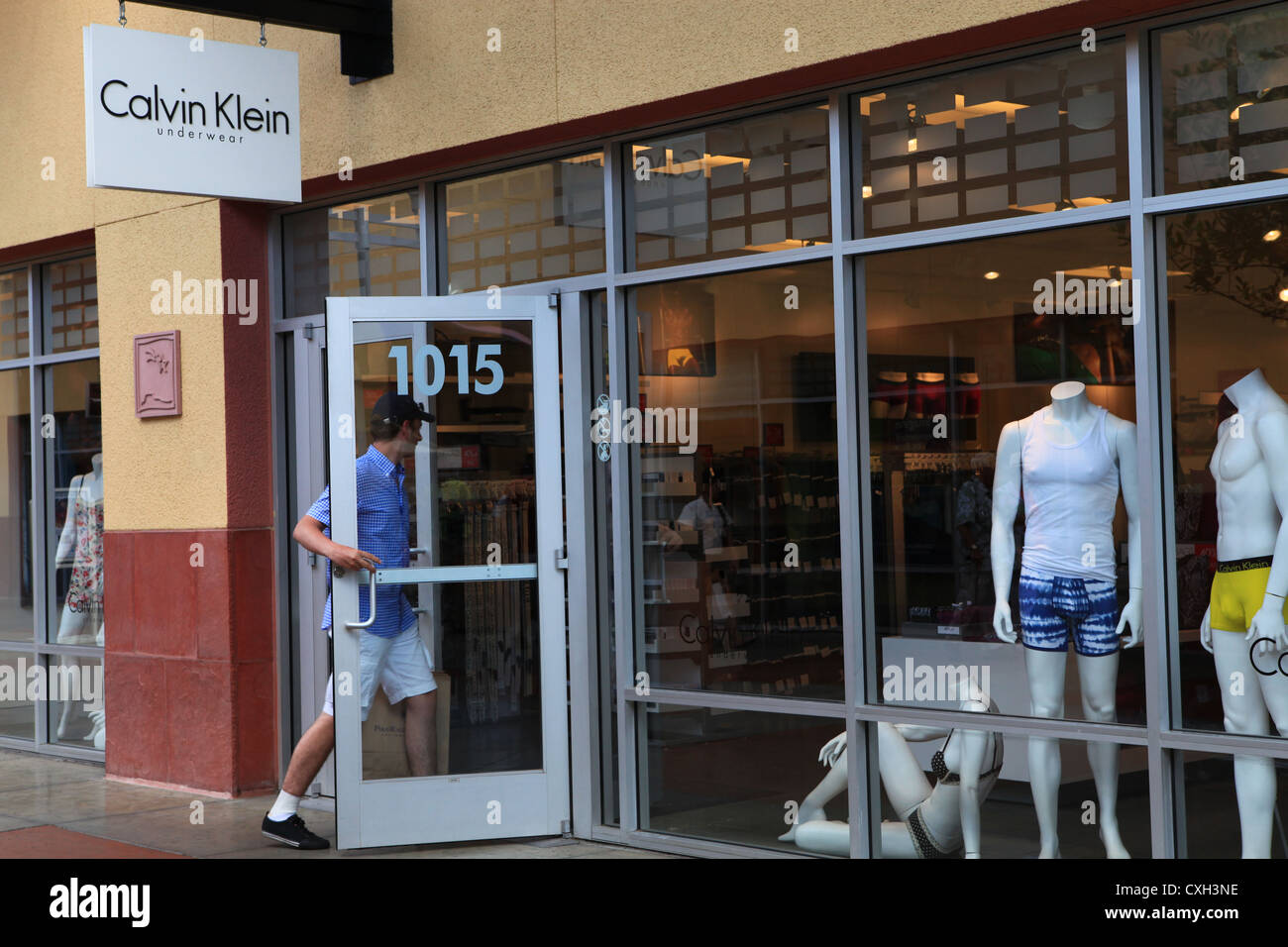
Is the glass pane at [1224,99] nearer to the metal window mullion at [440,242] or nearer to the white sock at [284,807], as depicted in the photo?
the metal window mullion at [440,242]

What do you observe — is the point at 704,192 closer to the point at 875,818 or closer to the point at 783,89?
the point at 783,89

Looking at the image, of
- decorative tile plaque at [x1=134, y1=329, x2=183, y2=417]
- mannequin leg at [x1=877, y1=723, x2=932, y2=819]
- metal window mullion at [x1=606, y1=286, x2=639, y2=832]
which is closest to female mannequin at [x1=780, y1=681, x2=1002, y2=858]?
mannequin leg at [x1=877, y1=723, x2=932, y2=819]

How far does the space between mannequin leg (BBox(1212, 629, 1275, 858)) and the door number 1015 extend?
303 cm

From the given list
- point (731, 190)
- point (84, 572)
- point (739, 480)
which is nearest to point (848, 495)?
point (739, 480)

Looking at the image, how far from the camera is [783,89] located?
5504 mm

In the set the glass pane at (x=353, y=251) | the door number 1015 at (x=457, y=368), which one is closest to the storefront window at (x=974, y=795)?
the door number 1015 at (x=457, y=368)

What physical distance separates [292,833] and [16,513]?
4.13 meters

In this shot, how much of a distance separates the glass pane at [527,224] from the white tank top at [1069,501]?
2084 millimetres

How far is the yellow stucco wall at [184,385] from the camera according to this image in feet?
24.2

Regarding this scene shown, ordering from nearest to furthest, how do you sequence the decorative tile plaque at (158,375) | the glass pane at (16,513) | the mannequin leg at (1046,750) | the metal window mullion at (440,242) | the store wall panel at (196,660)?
1. the mannequin leg at (1046,750)
2. the metal window mullion at (440,242)
3. the store wall panel at (196,660)
4. the decorative tile plaque at (158,375)
5. the glass pane at (16,513)

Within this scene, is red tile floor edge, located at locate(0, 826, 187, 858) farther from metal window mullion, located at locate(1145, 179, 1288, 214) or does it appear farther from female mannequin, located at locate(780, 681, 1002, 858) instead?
metal window mullion, located at locate(1145, 179, 1288, 214)

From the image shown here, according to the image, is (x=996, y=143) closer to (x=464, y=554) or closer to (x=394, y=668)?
(x=464, y=554)

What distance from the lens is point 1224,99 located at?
4.50 metres

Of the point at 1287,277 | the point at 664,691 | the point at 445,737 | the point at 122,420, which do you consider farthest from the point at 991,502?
the point at 122,420
